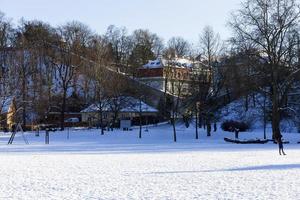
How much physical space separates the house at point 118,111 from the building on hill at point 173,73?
452cm

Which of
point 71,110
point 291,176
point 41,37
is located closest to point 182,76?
point 71,110

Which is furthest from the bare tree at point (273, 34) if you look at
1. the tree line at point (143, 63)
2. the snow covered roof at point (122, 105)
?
the snow covered roof at point (122, 105)

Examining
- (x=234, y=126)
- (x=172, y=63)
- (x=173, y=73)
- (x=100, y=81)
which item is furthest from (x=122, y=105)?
(x=234, y=126)

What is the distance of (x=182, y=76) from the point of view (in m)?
79.4

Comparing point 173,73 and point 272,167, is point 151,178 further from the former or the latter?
point 173,73

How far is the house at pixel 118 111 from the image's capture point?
6862 centimetres

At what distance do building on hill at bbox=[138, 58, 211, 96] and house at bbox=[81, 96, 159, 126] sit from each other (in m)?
4.52

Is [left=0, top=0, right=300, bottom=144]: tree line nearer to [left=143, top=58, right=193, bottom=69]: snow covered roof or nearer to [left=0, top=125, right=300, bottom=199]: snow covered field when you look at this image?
[left=143, top=58, right=193, bottom=69]: snow covered roof

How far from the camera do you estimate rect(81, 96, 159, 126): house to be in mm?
68625

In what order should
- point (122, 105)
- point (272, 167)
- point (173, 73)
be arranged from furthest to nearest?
point (173, 73), point (122, 105), point (272, 167)

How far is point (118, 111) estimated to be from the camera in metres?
71.4

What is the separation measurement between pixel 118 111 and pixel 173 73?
41.8ft

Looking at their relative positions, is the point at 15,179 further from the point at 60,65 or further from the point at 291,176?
the point at 60,65

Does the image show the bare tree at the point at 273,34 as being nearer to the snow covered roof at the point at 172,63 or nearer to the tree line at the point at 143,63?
the tree line at the point at 143,63
